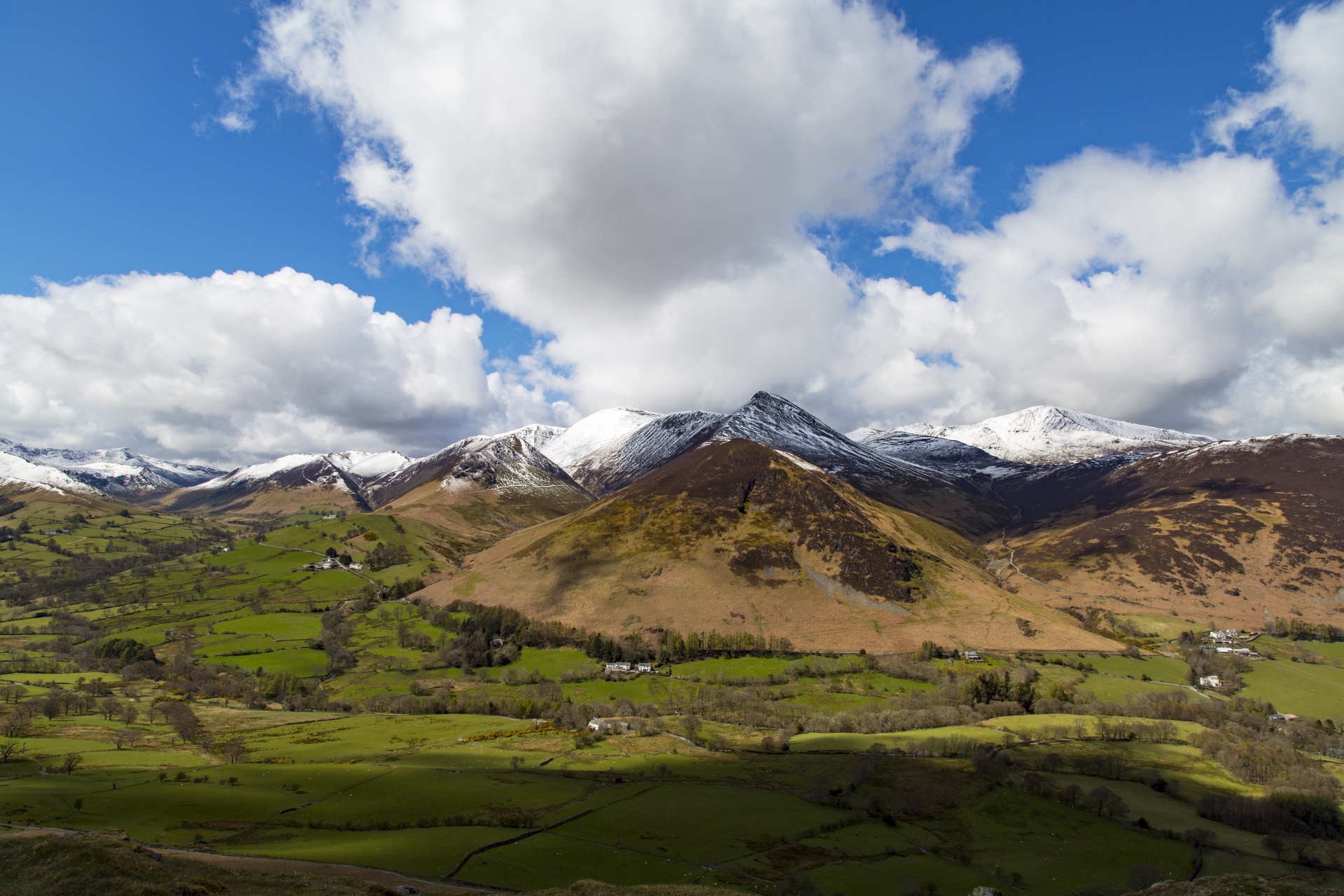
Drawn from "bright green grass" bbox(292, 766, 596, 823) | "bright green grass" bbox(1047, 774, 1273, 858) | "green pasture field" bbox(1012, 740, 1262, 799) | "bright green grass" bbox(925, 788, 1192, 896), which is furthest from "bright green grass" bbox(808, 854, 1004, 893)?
"green pasture field" bbox(1012, 740, 1262, 799)

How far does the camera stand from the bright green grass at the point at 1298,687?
126312mm

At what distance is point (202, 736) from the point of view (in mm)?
92562

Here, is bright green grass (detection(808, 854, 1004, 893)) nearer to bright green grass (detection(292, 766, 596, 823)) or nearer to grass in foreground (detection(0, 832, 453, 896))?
bright green grass (detection(292, 766, 596, 823))

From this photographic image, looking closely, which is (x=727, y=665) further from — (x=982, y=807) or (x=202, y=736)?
(x=202, y=736)

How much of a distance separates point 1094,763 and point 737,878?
230ft

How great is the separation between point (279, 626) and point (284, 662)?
3814 cm

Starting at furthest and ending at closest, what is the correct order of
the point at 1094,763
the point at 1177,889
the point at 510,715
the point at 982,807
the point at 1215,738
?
1. the point at 510,715
2. the point at 1215,738
3. the point at 1094,763
4. the point at 982,807
5. the point at 1177,889

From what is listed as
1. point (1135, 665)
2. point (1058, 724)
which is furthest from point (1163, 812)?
point (1135, 665)

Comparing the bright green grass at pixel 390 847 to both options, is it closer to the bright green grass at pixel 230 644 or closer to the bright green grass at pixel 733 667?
the bright green grass at pixel 733 667

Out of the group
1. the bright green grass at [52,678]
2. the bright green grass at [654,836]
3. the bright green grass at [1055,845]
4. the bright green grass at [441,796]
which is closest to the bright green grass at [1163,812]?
the bright green grass at [1055,845]

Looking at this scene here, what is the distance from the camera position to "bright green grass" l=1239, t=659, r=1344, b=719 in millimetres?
126312

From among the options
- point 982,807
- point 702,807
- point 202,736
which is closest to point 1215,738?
point 982,807

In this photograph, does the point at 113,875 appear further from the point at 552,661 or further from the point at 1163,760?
the point at 552,661

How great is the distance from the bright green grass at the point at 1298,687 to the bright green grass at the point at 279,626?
249 metres
